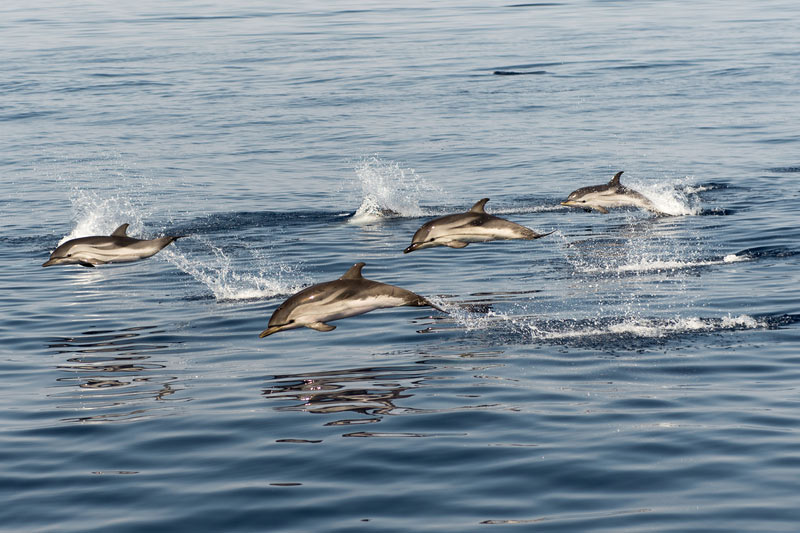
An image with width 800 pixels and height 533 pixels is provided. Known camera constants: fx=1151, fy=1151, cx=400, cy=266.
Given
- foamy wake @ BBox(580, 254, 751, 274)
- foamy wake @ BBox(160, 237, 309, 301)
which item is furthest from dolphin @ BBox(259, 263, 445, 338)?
foamy wake @ BBox(580, 254, 751, 274)

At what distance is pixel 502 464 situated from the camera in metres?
9.58

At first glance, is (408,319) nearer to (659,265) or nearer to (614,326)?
(614,326)

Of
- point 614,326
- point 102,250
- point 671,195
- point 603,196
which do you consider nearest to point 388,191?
point 671,195

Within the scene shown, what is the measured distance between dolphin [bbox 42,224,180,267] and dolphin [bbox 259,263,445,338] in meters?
4.14

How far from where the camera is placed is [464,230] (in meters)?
15.3

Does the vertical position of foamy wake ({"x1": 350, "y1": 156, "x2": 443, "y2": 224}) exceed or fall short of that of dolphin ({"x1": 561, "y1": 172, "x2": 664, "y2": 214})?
it falls short

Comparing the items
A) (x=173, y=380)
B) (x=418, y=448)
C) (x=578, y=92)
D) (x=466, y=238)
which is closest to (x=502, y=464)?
(x=418, y=448)

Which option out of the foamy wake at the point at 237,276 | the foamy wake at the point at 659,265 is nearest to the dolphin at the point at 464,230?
the foamy wake at the point at 659,265

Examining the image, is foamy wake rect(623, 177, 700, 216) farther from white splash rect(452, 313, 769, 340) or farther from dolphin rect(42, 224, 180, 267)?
dolphin rect(42, 224, 180, 267)

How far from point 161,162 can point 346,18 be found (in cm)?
5341

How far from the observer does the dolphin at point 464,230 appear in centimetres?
1488

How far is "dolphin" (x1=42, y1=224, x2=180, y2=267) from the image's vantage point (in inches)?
615

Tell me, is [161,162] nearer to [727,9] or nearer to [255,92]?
[255,92]

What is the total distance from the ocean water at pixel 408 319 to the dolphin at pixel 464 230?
42.3 inches
